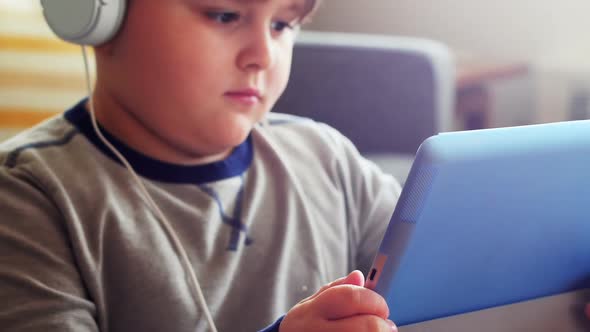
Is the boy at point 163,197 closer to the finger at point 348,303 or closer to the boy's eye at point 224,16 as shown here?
the boy's eye at point 224,16

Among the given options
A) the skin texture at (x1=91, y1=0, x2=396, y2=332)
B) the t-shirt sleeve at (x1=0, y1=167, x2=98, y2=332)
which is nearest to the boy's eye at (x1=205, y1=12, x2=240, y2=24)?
the skin texture at (x1=91, y1=0, x2=396, y2=332)

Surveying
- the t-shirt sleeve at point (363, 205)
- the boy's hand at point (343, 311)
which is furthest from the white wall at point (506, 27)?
the boy's hand at point (343, 311)

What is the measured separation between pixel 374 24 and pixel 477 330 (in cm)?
146

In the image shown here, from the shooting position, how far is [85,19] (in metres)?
0.61

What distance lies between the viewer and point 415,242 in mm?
430

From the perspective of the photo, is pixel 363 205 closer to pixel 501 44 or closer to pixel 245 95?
pixel 245 95

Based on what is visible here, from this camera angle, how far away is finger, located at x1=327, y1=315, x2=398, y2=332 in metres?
0.45

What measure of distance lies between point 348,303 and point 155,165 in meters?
0.30

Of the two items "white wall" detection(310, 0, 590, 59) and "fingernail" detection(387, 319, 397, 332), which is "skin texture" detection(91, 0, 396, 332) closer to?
"fingernail" detection(387, 319, 397, 332)

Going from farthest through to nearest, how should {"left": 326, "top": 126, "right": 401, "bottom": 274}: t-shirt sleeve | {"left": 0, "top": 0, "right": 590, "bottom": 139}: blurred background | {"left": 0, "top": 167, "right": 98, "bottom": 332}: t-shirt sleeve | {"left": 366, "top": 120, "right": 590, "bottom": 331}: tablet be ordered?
1. {"left": 0, "top": 0, "right": 590, "bottom": 139}: blurred background
2. {"left": 326, "top": 126, "right": 401, "bottom": 274}: t-shirt sleeve
3. {"left": 0, "top": 167, "right": 98, "bottom": 332}: t-shirt sleeve
4. {"left": 366, "top": 120, "right": 590, "bottom": 331}: tablet

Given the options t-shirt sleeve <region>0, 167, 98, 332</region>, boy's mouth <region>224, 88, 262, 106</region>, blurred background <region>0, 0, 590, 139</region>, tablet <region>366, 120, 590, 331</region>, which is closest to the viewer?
tablet <region>366, 120, 590, 331</region>

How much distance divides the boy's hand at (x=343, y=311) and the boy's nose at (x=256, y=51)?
0.24m

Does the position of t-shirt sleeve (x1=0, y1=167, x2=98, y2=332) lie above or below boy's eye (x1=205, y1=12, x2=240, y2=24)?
below

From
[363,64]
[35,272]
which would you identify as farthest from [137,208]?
[363,64]
